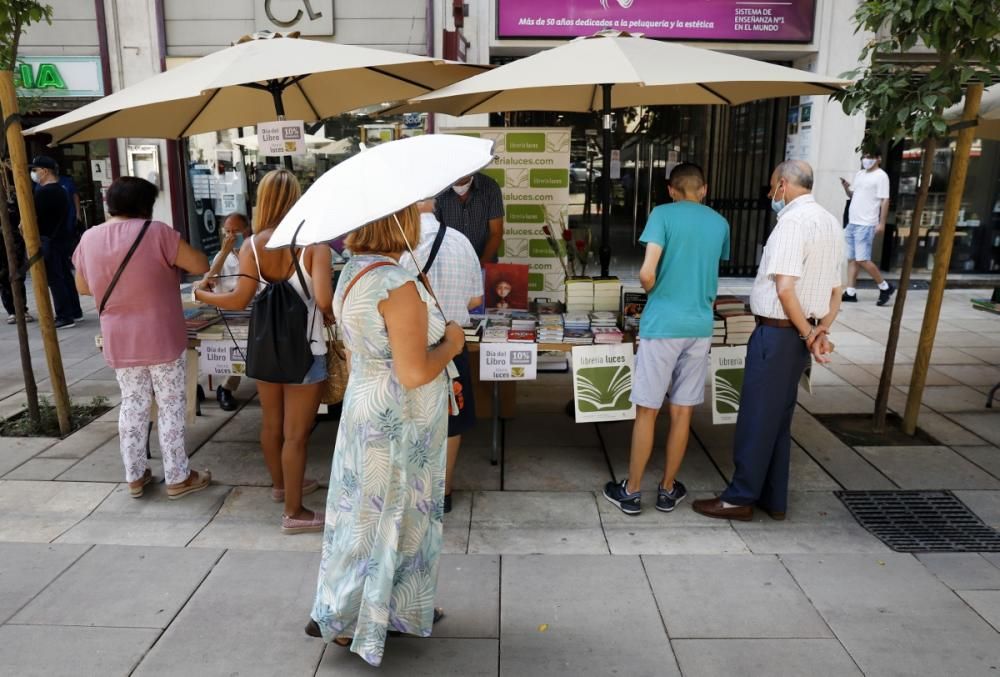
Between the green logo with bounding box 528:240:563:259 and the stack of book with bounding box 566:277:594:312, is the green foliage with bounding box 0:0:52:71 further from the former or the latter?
the green logo with bounding box 528:240:563:259

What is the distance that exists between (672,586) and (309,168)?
898 cm

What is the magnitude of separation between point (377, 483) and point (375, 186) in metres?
1.02

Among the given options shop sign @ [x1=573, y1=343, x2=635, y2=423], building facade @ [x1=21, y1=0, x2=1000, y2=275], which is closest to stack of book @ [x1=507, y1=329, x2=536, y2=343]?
shop sign @ [x1=573, y1=343, x2=635, y2=423]

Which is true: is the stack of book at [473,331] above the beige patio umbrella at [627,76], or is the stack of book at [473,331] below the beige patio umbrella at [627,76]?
below

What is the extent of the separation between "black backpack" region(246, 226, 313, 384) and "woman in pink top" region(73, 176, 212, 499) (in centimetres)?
69

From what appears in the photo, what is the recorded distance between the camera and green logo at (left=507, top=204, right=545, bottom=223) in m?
7.39

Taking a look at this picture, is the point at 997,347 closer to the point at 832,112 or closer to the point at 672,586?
the point at 832,112

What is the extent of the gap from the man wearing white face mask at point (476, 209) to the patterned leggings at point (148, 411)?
94.0 inches

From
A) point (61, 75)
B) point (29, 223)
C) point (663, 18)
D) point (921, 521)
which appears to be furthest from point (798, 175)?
point (61, 75)

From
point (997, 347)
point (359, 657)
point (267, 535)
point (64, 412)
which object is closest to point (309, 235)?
point (359, 657)

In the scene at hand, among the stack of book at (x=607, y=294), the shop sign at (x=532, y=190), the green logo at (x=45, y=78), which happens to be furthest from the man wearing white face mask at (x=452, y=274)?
the green logo at (x=45, y=78)

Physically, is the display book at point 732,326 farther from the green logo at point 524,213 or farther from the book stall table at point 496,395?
the green logo at point 524,213

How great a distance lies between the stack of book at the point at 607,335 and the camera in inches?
184

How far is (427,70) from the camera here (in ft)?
18.2
